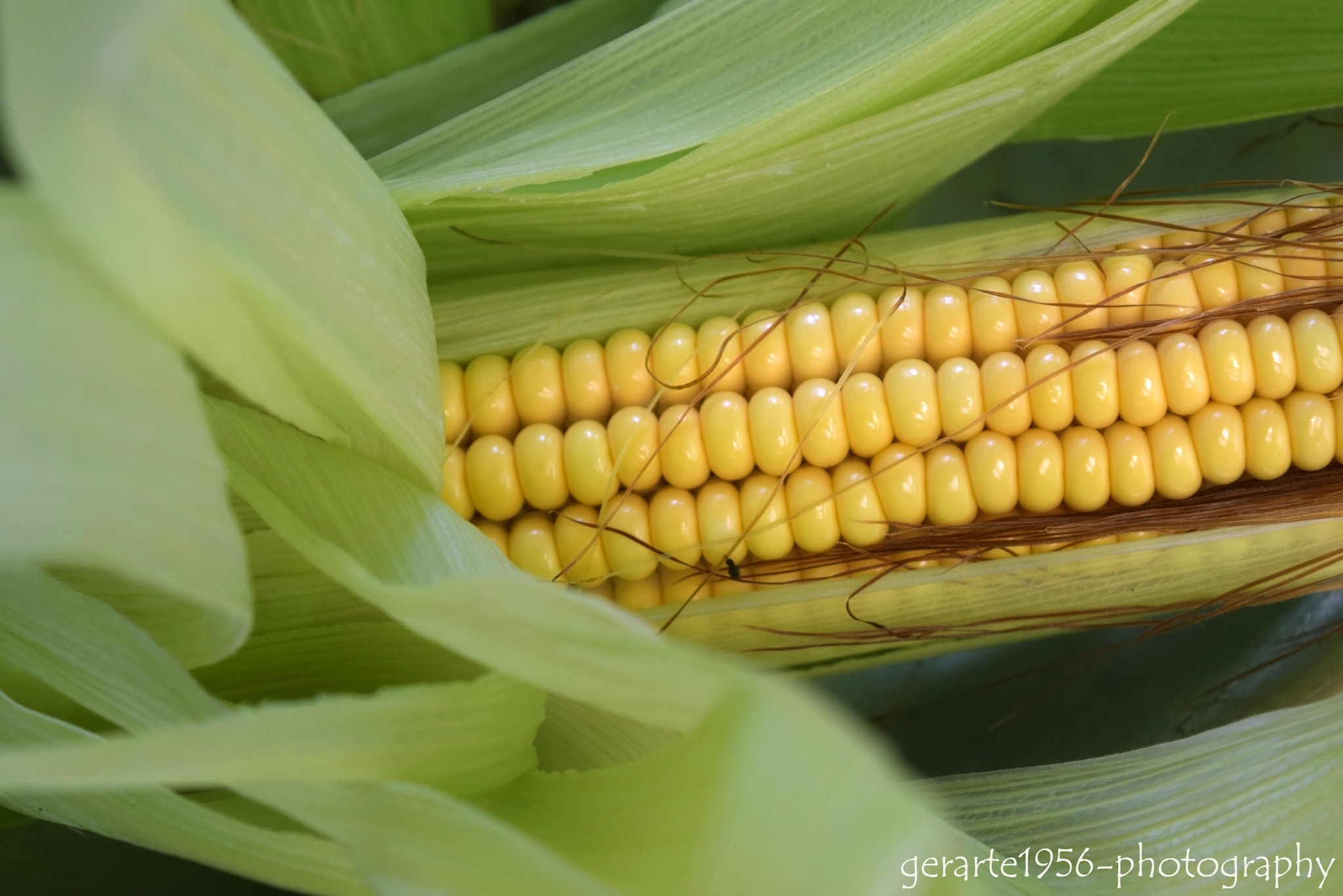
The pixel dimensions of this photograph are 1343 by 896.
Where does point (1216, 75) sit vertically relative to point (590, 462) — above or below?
above

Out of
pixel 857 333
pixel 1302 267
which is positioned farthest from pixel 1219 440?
pixel 857 333

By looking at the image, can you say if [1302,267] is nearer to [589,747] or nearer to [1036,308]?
[1036,308]

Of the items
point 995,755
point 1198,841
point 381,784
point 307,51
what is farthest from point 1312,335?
point 307,51

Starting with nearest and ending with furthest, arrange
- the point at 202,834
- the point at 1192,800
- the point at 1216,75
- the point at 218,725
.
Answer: the point at 218,725 < the point at 202,834 < the point at 1192,800 < the point at 1216,75

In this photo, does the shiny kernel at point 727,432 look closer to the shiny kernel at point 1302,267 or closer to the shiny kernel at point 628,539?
the shiny kernel at point 628,539

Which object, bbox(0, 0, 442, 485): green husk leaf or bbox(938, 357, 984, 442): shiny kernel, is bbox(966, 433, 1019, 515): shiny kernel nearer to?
bbox(938, 357, 984, 442): shiny kernel

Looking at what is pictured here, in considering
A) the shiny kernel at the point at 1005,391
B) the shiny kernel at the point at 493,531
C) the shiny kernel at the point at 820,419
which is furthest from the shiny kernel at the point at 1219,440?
the shiny kernel at the point at 493,531

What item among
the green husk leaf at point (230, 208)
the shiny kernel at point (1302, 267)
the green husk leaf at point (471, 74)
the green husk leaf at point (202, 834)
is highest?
the green husk leaf at point (471, 74)
